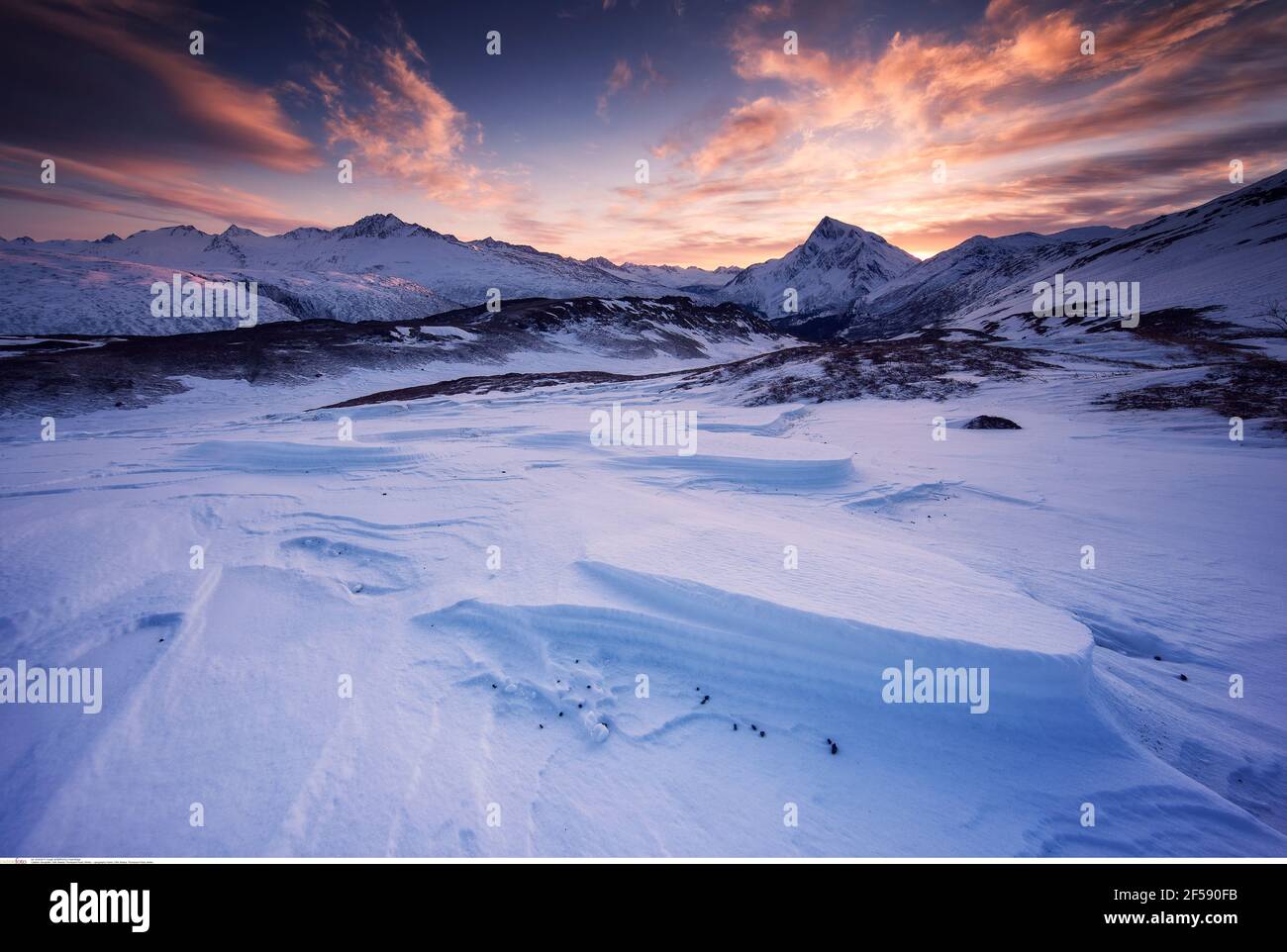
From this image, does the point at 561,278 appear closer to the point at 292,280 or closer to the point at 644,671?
the point at 292,280

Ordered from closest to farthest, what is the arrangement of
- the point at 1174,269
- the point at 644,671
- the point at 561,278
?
the point at 644,671
the point at 1174,269
the point at 561,278

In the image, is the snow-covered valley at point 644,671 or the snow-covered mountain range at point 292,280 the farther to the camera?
the snow-covered mountain range at point 292,280

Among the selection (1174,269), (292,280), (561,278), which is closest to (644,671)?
(1174,269)

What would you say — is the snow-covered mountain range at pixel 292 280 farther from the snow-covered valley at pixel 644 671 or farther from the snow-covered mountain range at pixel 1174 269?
the snow-covered mountain range at pixel 1174 269

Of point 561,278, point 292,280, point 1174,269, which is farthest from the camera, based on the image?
point 561,278

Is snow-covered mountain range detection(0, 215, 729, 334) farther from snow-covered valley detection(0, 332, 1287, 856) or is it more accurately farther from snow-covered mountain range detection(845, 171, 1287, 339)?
snow-covered mountain range detection(845, 171, 1287, 339)
